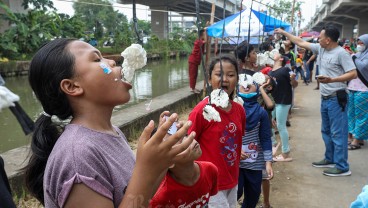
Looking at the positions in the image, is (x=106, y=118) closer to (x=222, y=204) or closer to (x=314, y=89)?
(x=222, y=204)

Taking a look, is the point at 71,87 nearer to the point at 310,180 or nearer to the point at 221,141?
the point at 221,141

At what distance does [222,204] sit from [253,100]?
1.11 metres

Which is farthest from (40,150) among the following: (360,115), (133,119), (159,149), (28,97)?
(28,97)

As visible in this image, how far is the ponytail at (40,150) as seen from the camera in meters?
1.20

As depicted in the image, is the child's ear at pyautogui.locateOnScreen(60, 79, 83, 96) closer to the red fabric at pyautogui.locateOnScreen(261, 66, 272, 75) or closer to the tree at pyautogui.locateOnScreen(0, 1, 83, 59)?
the red fabric at pyautogui.locateOnScreen(261, 66, 272, 75)

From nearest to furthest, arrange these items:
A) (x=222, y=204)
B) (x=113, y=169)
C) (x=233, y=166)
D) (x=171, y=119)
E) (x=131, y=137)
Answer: (x=171, y=119) < (x=113, y=169) < (x=222, y=204) < (x=233, y=166) < (x=131, y=137)

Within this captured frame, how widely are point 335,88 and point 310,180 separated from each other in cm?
114

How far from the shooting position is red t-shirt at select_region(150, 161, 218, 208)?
137 centimetres

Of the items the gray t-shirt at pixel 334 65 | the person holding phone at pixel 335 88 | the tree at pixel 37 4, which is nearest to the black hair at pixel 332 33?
the person holding phone at pixel 335 88

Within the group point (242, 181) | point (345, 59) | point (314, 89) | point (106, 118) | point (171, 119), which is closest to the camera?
point (171, 119)

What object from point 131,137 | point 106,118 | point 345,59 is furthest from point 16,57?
point 106,118

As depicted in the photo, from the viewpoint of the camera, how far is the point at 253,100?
296cm

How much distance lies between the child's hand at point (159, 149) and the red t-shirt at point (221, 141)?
1202 mm

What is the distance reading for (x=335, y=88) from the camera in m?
3.98
